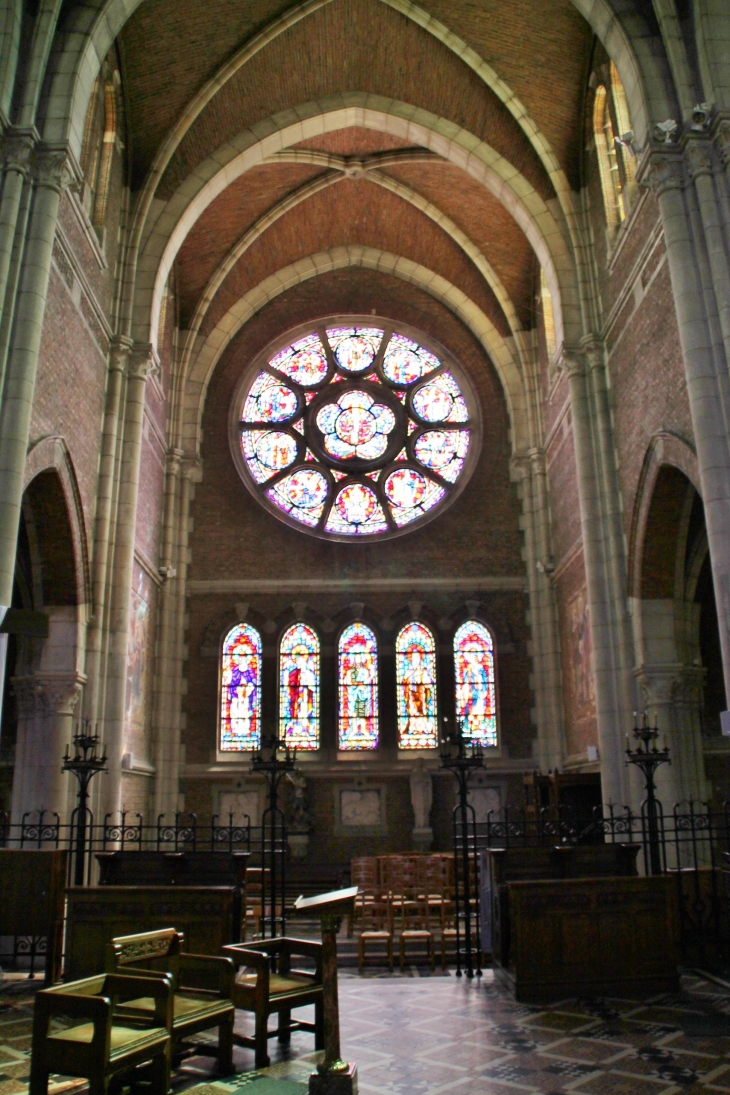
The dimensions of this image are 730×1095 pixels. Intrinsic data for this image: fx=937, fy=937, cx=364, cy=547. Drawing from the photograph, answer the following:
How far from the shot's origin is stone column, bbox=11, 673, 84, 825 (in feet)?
39.1

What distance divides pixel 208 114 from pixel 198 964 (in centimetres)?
1396

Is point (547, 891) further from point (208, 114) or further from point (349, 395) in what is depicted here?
point (349, 395)

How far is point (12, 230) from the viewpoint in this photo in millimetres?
10172

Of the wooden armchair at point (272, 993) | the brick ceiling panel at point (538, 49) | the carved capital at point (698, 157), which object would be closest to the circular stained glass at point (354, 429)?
the brick ceiling panel at point (538, 49)

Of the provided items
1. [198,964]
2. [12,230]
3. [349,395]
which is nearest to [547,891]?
[198,964]

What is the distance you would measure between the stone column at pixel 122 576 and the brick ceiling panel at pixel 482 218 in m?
7.50

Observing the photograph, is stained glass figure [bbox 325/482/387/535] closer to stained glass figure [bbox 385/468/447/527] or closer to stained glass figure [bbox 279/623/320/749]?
stained glass figure [bbox 385/468/447/527]

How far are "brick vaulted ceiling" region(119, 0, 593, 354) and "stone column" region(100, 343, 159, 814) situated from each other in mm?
3427

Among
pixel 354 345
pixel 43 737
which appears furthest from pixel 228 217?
pixel 43 737

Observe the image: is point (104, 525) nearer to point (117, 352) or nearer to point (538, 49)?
point (117, 352)

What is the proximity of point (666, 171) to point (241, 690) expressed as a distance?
41.1 ft

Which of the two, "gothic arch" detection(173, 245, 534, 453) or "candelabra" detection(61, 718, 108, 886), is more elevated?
"gothic arch" detection(173, 245, 534, 453)

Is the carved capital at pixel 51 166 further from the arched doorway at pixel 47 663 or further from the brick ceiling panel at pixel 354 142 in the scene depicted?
the brick ceiling panel at pixel 354 142

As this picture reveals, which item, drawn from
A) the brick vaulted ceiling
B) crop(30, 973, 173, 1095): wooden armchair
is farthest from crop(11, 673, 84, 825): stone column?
the brick vaulted ceiling
